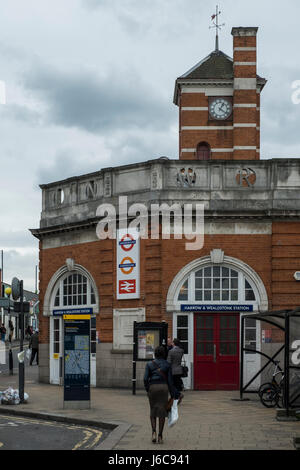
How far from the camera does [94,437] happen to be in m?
14.1

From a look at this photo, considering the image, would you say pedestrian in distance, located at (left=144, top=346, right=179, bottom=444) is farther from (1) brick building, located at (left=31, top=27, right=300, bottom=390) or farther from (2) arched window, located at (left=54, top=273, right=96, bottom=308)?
Answer: (2) arched window, located at (left=54, top=273, right=96, bottom=308)

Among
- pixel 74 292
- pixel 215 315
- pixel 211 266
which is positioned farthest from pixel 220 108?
pixel 215 315

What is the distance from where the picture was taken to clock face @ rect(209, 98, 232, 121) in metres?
37.0

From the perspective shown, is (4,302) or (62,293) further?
(4,302)

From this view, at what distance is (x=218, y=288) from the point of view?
22844 millimetres

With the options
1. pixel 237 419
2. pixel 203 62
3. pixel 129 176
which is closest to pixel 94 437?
pixel 237 419

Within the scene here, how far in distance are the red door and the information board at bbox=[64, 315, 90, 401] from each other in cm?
542

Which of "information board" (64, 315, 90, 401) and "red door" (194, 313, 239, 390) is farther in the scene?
"red door" (194, 313, 239, 390)

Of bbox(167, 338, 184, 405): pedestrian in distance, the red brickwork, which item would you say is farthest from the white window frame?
bbox(167, 338, 184, 405): pedestrian in distance

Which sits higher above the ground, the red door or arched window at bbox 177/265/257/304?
arched window at bbox 177/265/257/304

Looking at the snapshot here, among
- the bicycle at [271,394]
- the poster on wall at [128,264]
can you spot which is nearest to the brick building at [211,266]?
the poster on wall at [128,264]

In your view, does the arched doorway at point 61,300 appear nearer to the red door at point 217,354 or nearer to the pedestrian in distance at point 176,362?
the red door at point 217,354

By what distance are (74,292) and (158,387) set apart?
12437 mm

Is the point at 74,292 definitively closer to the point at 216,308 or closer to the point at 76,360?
the point at 216,308
